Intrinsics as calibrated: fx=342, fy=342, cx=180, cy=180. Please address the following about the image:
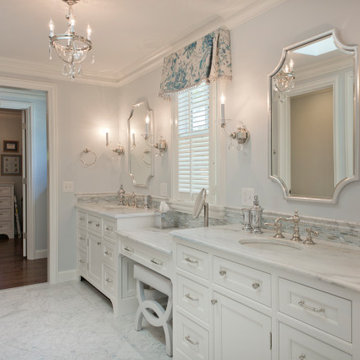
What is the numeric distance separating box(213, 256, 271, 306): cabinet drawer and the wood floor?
300 centimetres

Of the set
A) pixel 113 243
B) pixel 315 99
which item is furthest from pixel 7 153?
pixel 315 99

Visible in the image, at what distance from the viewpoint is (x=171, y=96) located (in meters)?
3.20

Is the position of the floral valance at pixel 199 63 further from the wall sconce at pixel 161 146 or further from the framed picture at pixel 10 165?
the framed picture at pixel 10 165

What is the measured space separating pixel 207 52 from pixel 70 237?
2638 mm

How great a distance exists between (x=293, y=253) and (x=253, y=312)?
0.33 metres

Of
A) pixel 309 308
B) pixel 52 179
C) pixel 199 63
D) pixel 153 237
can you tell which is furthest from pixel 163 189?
pixel 309 308

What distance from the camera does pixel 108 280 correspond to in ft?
10.5

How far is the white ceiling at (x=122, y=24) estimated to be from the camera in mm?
2400

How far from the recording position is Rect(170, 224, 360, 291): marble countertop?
1.29 meters

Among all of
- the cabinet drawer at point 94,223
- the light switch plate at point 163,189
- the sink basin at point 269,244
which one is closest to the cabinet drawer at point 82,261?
the cabinet drawer at point 94,223

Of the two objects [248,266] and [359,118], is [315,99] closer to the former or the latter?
[359,118]

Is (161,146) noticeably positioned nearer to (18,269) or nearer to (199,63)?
(199,63)

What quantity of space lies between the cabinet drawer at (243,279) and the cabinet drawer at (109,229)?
1.51m

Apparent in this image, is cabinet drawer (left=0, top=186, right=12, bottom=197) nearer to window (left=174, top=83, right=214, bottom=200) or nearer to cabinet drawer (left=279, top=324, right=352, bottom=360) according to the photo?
window (left=174, top=83, right=214, bottom=200)
